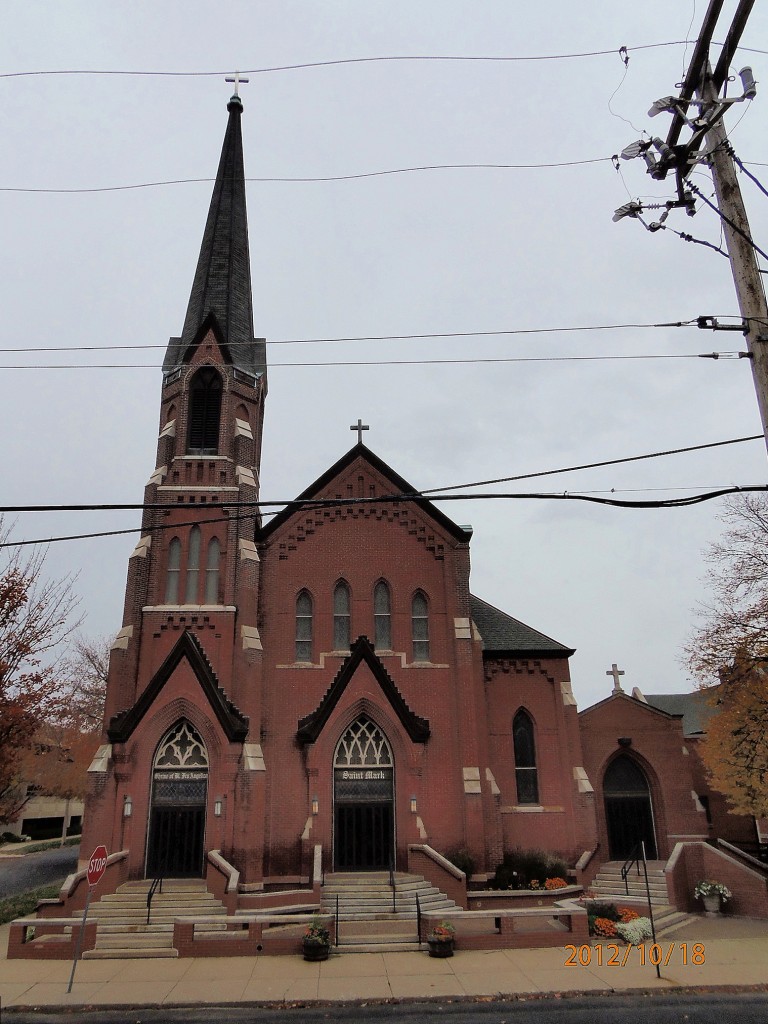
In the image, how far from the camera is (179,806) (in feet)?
66.3

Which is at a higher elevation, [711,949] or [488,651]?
[488,651]

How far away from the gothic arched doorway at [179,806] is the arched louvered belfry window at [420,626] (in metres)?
7.13

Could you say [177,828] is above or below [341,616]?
below

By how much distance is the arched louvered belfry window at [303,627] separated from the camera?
22.9 meters

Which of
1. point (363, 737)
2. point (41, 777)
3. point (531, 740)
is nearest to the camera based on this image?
point (363, 737)

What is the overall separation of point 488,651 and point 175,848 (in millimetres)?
10965

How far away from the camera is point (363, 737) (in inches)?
854

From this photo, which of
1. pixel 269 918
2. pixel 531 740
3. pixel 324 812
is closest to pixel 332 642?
pixel 324 812

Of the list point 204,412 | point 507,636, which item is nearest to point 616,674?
point 507,636

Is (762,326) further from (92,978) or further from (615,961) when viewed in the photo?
(92,978)

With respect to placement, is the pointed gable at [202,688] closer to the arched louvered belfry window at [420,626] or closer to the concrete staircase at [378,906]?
the concrete staircase at [378,906]
